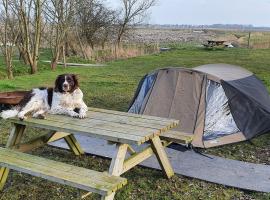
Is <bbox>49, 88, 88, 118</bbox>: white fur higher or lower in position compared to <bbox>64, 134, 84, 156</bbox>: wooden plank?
higher

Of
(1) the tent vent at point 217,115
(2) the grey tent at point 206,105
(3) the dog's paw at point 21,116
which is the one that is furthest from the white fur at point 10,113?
(1) the tent vent at point 217,115

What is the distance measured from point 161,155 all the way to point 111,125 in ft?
2.55

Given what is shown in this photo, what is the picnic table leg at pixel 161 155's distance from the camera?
4168 millimetres

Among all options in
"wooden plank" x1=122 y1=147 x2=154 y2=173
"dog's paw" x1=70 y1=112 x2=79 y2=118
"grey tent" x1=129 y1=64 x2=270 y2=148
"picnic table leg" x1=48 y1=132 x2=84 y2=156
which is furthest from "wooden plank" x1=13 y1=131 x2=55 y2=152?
"grey tent" x1=129 y1=64 x2=270 y2=148

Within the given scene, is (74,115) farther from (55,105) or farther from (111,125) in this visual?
(111,125)

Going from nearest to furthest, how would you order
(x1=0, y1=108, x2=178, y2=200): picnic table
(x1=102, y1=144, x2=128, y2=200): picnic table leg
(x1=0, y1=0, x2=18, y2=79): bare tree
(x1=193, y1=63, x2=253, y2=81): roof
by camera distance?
(x1=0, y1=108, x2=178, y2=200): picnic table
(x1=102, y1=144, x2=128, y2=200): picnic table leg
(x1=193, y1=63, x2=253, y2=81): roof
(x1=0, y1=0, x2=18, y2=79): bare tree

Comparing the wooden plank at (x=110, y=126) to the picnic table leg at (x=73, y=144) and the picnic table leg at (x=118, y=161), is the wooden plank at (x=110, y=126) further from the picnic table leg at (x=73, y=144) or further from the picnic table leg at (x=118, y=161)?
the picnic table leg at (x=73, y=144)

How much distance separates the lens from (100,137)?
3.57m

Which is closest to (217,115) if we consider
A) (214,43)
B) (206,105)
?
(206,105)

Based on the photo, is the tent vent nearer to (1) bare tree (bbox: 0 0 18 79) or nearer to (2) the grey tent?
(2) the grey tent

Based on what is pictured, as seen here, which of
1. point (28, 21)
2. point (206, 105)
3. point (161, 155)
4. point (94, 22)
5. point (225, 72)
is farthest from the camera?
point (94, 22)

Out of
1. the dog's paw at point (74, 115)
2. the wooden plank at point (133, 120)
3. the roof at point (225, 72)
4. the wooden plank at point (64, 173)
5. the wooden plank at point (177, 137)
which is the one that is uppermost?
the roof at point (225, 72)

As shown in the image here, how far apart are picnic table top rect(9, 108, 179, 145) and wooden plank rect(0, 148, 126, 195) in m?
0.37

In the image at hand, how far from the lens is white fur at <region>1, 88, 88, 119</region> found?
421cm
